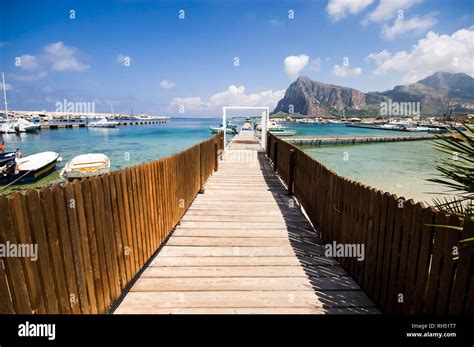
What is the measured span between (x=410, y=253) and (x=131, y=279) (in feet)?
11.4

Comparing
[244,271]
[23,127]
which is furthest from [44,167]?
[23,127]

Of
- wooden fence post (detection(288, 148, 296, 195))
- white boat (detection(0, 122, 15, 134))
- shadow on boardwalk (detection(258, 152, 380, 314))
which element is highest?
white boat (detection(0, 122, 15, 134))

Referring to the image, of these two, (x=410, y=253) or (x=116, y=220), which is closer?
(x=410, y=253)

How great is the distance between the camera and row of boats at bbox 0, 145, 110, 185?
14.8 m

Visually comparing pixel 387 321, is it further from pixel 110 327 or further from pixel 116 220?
pixel 116 220

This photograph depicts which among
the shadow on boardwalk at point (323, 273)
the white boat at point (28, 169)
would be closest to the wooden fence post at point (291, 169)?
the shadow on boardwalk at point (323, 273)

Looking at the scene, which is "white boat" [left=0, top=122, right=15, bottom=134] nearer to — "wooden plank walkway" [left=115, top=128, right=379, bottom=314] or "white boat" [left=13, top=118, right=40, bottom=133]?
"white boat" [left=13, top=118, right=40, bottom=133]

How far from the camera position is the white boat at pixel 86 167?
577 inches

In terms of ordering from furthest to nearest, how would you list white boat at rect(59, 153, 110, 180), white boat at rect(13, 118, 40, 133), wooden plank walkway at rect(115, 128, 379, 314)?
1. white boat at rect(13, 118, 40, 133)
2. white boat at rect(59, 153, 110, 180)
3. wooden plank walkway at rect(115, 128, 379, 314)

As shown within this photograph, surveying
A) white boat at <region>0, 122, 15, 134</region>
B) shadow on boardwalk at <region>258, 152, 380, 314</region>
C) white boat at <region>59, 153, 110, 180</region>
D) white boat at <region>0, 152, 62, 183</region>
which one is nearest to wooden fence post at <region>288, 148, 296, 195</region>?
shadow on boardwalk at <region>258, 152, 380, 314</region>

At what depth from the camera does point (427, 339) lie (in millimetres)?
2148

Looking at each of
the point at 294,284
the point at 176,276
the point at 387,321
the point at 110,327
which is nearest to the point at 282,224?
the point at 294,284

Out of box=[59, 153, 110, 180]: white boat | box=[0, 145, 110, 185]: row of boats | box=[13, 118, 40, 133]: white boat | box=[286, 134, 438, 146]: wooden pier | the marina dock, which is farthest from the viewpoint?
box=[13, 118, 40, 133]: white boat

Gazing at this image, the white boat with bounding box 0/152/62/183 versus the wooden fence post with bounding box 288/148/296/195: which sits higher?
the wooden fence post with bounding box 288/148/296/195
